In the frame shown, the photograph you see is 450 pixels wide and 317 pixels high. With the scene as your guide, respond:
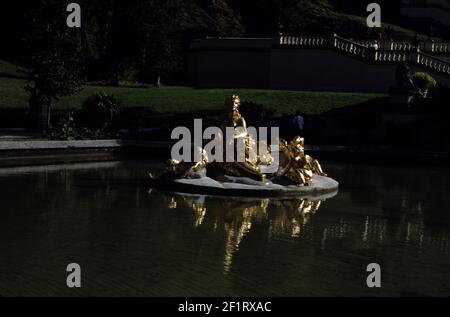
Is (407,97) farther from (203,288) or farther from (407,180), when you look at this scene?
(203,288)

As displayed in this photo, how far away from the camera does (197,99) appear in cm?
4516

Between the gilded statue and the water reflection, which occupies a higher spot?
the gilded statue

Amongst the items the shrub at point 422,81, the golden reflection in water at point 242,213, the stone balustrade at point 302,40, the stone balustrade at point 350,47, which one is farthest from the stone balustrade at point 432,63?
the golden reflection in water at point 242,213

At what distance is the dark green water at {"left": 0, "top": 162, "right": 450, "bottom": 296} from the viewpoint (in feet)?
35.8

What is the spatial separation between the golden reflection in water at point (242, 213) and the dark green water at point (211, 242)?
3 cm

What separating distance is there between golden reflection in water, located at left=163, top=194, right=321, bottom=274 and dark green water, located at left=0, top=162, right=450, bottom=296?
0.09ft

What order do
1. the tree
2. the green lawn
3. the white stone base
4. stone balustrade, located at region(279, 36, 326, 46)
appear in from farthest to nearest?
stone balustrade, located at region(279, 36, 326, 46), the green lawn, the tree, the white stone base

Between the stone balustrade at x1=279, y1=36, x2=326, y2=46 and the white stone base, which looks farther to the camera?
the stone balustrade at x1=279, y1=36, x2=326, y2=46

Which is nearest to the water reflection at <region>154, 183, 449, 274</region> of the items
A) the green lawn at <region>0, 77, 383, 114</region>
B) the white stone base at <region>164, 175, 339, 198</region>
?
the white stone base at <region>164, 175, 339, 198</region>

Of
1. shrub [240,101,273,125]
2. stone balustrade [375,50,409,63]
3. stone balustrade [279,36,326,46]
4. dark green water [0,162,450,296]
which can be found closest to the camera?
dark green water [0,162,450,296]

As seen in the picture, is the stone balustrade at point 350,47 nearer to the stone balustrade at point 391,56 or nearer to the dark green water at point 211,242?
the stone balustrade at point 391,56

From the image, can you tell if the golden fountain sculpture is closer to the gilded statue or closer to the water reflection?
the gilded statue

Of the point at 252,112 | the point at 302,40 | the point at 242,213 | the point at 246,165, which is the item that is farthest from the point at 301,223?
the point at 302,40

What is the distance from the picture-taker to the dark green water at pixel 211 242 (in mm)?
10906
